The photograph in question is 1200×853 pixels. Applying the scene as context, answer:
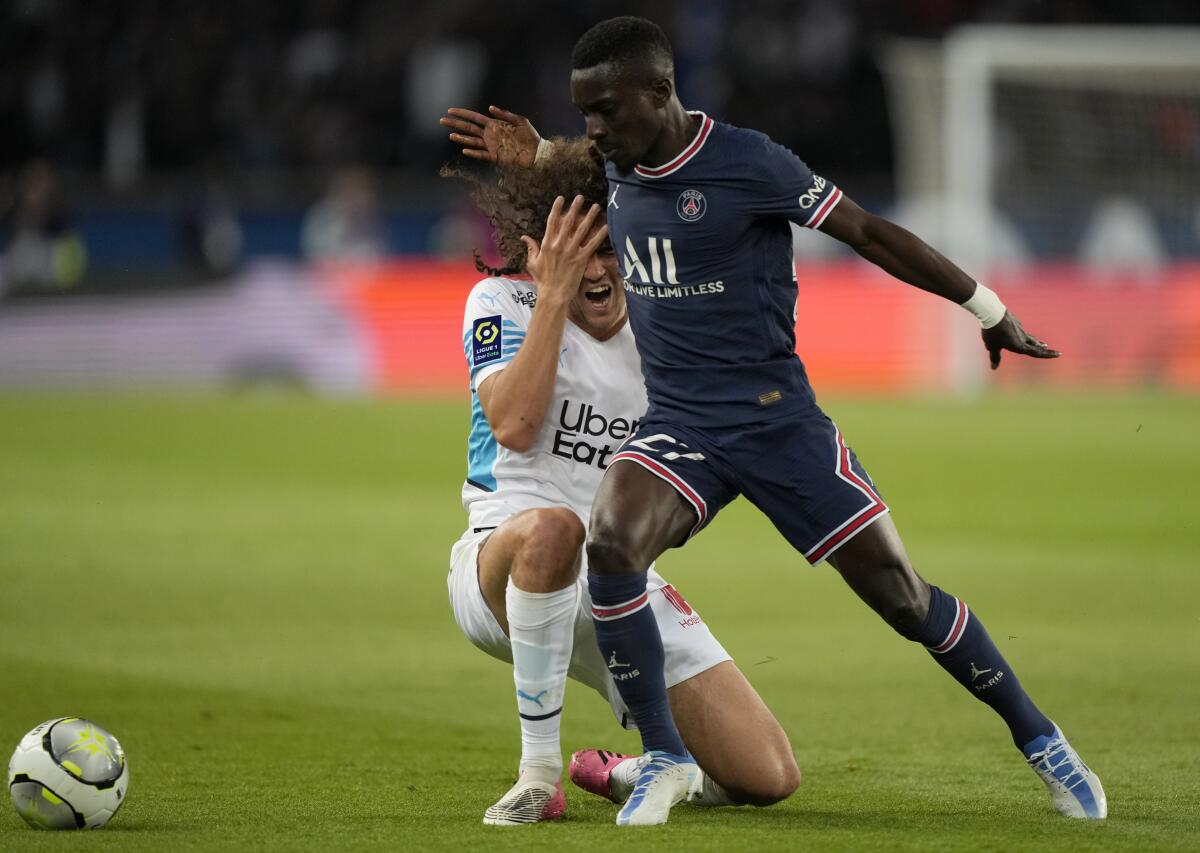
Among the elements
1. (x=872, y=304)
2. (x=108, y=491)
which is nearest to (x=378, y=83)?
(x=872, y=304)

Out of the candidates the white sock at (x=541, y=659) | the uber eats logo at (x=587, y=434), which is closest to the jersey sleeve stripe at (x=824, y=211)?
the uber eats logo at (x=587, y=434)

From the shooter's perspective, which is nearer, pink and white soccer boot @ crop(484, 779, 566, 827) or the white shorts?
pink and white soccer boot @ crop(484, 779, 566, 827)

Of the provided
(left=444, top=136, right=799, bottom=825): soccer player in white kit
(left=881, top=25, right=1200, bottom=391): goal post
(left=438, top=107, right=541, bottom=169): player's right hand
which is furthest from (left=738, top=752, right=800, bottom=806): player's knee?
(left=881, top=25, right=1200, bottom=391): goal post

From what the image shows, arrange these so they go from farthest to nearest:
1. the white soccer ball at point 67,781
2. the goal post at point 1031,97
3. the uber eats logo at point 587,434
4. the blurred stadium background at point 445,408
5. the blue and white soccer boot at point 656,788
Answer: the goal post at point 1031,97, the blurred stadium background at point 445,408, the uber eats logo at point 587,434, the blue and white soccer boot at point 656,788, the white soccer ball at point 67,781

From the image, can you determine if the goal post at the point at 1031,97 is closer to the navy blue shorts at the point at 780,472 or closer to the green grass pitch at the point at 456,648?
the green grass pitch at the point at 456,648

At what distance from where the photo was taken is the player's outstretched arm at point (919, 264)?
494cm

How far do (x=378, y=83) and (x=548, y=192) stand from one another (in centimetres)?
2211

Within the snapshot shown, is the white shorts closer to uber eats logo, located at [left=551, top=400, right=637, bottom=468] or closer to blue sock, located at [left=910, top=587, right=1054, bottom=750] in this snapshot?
uber eats logo, located at [left=551, top=400, right=637, bottom=468]

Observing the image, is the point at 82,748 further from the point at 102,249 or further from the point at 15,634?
the point at 102,249

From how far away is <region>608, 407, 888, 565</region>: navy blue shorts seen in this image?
5059 millimetres

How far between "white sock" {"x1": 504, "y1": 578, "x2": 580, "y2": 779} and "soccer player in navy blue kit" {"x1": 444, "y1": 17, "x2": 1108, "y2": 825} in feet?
0.39

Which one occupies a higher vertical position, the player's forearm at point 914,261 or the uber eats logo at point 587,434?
the player's forearm at point 914,261

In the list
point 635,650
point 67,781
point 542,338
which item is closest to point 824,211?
point 542,338

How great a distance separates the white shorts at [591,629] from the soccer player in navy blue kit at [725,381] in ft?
1.00
